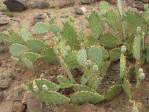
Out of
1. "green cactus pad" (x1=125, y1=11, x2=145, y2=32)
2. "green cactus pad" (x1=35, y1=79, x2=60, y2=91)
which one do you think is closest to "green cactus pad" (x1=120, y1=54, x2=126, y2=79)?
"green cactus pad" (x1=35, y1=79, x2=60, y2=91)

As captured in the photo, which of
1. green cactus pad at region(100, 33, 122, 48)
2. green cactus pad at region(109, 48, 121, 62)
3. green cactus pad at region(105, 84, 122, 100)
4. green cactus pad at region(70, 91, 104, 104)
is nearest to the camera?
green cactus pad at region(70, 91, 104, 104)

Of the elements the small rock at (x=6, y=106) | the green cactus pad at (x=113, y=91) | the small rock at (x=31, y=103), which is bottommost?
the small rock at (x=6, y=106)

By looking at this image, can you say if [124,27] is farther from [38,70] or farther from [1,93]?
[1,93]

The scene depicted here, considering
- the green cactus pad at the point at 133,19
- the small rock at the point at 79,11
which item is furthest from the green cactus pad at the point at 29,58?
the small rock at the point at 79,11

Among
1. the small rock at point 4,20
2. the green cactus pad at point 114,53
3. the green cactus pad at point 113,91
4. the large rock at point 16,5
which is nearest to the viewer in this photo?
the green cactus pad at point 113,91

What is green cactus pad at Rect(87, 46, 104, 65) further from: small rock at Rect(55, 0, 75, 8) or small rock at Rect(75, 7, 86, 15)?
small rock at Rect(55, 0, 75, 8)

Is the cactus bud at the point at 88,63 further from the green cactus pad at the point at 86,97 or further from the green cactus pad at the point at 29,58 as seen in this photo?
the green cactus pad at the point at 29,58
